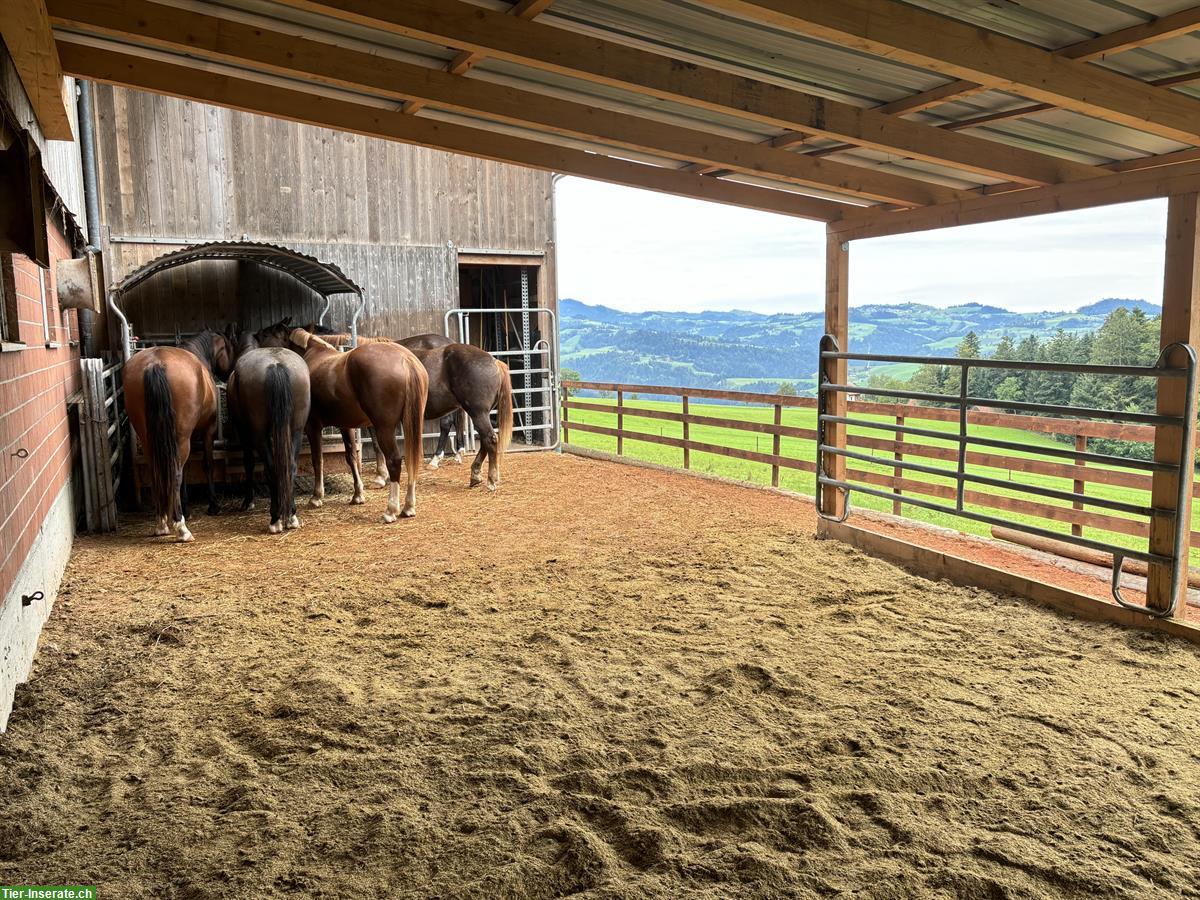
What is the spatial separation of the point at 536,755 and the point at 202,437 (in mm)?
5882

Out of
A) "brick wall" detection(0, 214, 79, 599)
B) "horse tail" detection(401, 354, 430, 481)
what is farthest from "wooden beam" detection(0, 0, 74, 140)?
"horse tail" detection(401, 354, 430, 481)

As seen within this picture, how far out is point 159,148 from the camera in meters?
8.62

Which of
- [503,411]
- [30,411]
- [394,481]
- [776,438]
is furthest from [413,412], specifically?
[776,438]

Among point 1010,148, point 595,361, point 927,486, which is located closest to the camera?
point 1010,148

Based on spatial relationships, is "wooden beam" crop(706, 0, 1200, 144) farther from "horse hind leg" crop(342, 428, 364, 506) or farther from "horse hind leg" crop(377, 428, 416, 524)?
"horse hind leg" crop(342, 428, 364, 506)

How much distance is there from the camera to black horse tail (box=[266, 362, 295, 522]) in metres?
6.21

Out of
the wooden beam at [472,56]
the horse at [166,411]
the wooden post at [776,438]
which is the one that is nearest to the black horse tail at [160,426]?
the horse at [166,411]

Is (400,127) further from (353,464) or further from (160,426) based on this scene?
(353,464)

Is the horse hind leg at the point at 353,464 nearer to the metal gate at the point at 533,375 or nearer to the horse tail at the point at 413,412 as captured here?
the horse tail at the point at 413,412

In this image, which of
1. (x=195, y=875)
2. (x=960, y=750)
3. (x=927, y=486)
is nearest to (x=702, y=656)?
(x=960, y=750)

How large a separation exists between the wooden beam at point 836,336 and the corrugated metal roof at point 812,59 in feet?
4.08

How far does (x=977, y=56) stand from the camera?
2.90m

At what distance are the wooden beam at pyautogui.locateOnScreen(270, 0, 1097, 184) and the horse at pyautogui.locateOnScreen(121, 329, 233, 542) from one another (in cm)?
358

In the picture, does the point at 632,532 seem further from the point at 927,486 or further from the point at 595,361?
the point at 595,361
